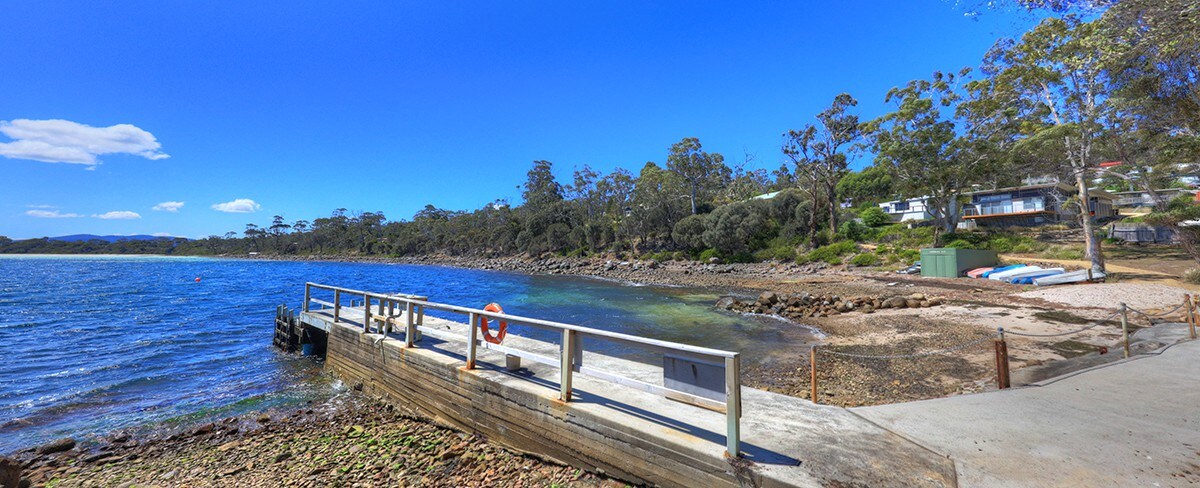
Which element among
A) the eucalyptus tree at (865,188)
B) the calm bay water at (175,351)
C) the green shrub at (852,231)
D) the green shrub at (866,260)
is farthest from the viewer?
the eucalyptus tree at (865,188)

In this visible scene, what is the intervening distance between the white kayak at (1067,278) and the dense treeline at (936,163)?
2.29 m

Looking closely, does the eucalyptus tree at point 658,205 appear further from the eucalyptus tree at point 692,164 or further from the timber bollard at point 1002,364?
the timber bollard at point 1002,364

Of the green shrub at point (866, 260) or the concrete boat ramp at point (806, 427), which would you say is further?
the green shrub at point (866, 260)

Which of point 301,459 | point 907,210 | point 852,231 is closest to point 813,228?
point 852,231

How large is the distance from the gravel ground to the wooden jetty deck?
59.2ft

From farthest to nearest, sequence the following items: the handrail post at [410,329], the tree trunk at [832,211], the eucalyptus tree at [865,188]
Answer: the eucalyptus tree at [865,188], the tree trunk at [832,211], the handrail post at [410,329]

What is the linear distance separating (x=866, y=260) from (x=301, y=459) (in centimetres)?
3716

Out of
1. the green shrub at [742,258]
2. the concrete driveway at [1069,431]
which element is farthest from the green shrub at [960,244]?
the concrete driveway at [1069,431]

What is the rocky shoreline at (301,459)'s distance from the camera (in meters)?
5.21

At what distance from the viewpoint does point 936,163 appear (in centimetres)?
3322

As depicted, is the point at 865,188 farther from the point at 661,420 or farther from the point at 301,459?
the point at 301,459

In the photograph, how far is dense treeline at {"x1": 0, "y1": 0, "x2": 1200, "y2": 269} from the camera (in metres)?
9.77

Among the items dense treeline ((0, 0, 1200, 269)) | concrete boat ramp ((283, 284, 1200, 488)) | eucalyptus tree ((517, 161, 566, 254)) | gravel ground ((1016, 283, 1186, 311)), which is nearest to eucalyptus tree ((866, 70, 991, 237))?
dense treeline ((0, 0, 1200, 269))

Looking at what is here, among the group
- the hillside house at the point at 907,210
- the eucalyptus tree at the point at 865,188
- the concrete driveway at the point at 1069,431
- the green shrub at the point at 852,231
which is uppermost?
the eucalyptus tree at the point at 865,188
